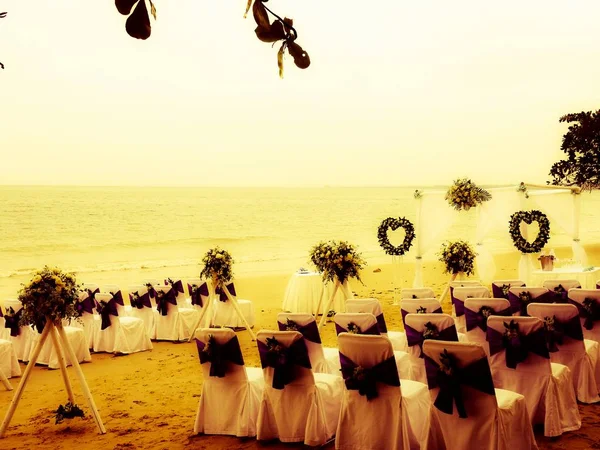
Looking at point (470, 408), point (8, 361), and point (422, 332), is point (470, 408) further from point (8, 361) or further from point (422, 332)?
point (8, 361)

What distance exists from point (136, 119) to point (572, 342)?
223 feet

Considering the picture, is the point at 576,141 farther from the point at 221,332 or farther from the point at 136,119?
the point at 136,119

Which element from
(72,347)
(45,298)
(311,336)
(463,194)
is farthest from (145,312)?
(463,194)

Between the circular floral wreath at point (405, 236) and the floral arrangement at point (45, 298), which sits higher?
the circular floral wreath at point (405, 236)

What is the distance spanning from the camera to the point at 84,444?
5020 mm

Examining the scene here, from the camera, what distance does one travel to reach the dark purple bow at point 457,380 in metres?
3.85

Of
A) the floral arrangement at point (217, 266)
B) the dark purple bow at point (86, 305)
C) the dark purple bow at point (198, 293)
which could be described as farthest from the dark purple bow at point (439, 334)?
the dark purple bow at point (86, 305)

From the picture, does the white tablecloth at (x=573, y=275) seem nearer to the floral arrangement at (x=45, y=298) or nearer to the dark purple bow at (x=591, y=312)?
the dark purple bow at (x=591, y=312)

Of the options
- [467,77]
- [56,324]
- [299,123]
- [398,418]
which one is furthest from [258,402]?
[299,123]

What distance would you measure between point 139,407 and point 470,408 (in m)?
3.51

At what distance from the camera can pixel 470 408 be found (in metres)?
3.93

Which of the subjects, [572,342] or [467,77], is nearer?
[572,342]

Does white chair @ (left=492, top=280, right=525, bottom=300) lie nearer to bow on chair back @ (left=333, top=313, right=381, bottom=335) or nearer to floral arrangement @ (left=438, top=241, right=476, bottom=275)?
floral arrangement @ (left=438, top=241, right=476, bottom=275)

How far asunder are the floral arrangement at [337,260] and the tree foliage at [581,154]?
16.0m
